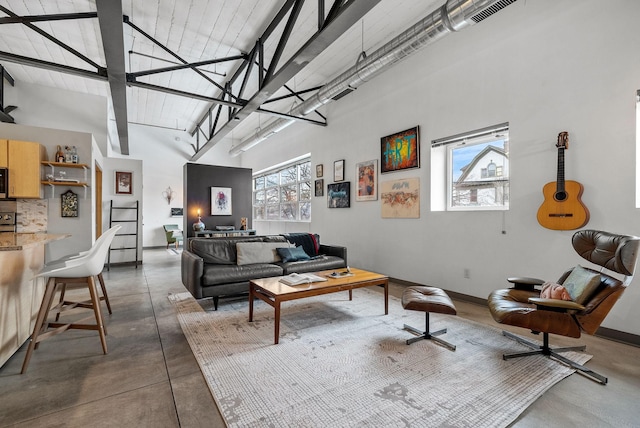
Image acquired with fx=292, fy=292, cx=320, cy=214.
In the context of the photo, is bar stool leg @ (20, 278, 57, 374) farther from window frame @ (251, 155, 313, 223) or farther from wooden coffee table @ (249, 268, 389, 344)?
window frame @ (251, 155, 313, 223)

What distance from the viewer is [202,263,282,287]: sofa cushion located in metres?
3.46

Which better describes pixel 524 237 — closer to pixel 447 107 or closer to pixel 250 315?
pixel 447 107

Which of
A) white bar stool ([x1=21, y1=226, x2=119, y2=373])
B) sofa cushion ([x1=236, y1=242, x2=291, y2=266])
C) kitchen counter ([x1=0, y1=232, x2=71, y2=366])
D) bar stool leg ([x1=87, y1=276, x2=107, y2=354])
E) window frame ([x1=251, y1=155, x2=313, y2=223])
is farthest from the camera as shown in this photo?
window frame ([x1=251, y1=155, x2=313, y2=223])

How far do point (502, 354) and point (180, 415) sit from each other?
2.40m

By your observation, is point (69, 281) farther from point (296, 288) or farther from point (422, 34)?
point (422, 34)

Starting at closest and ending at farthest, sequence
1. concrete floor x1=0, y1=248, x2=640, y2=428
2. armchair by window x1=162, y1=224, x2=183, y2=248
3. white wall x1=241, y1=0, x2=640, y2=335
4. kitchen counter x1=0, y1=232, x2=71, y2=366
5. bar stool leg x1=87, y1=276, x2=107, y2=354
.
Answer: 1. concrete floor x1=0, y1=248, x2=640, y2=428
2. kitchen counter x1=0, y1=232, x2=71, y2=366
3. bar stool leg x1=87, y1=276, x2=107, y2=354
4. white wall x1=241, y1=0, x2=640, y2=335
5. armchair by window x1=162, y1=224, x2=183, y2=248

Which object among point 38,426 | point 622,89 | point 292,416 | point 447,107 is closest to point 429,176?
point 447,107

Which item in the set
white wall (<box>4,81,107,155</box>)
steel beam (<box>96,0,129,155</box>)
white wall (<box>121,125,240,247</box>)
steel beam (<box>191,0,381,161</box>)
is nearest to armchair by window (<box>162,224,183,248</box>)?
white wall (<box>121,125,240,247</box>)

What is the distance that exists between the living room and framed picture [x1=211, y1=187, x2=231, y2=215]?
10.7 feet

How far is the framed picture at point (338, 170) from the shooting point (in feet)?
19.5

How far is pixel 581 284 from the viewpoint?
223 centimetres

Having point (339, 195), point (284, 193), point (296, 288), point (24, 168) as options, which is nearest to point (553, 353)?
point (296, 288)

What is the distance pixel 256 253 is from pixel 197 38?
317 centimetres

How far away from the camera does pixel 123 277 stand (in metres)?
5.31
